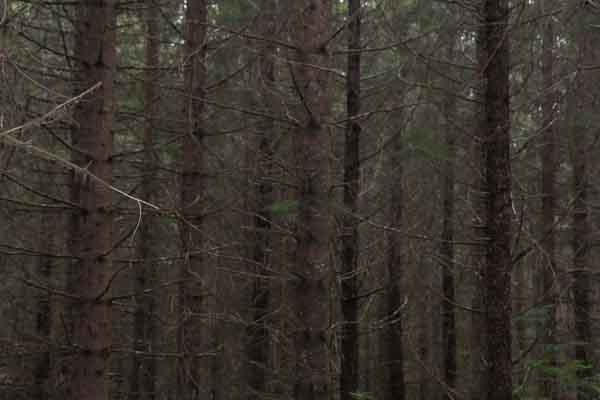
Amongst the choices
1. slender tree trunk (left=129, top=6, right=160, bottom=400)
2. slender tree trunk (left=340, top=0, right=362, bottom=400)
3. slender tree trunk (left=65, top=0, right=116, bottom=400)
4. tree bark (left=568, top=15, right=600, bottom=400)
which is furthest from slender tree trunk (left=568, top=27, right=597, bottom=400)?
slender tree trunk (left=65, top=0, right=116, bottom=400)

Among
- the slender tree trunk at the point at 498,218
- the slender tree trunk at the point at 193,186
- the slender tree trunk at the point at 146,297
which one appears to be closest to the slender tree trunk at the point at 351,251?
the slender tree trunk at the point at 193,186

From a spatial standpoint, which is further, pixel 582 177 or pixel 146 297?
pixel 146 297

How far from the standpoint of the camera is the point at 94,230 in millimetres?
5734

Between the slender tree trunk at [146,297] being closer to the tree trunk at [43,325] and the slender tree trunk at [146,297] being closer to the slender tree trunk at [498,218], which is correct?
the tree trunk at [43,325]

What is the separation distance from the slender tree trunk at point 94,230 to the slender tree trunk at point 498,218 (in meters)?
3.51

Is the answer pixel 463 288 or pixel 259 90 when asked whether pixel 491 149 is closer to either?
pixel 259 90

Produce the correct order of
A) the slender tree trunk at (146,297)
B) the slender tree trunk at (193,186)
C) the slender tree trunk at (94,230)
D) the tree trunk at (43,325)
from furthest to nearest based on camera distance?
the slender tree trunk at (146,297), the tree trunk at (43,325), the slender tree trunk at (193,186), the slender tree trunk at (94,230)

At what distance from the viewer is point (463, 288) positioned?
63.0 feet

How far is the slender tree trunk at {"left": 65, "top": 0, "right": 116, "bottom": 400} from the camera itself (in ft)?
18.6

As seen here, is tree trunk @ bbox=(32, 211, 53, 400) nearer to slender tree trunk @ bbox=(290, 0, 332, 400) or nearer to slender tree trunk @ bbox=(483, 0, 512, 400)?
slender tree trunk @ bbox=(290, 0, 332, 400)

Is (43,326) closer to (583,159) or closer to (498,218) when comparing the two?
(498,218)

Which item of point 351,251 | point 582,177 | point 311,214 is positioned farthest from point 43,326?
point 582,177

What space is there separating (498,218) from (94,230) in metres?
3.70

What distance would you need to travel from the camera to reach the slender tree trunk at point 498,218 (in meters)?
5.86
